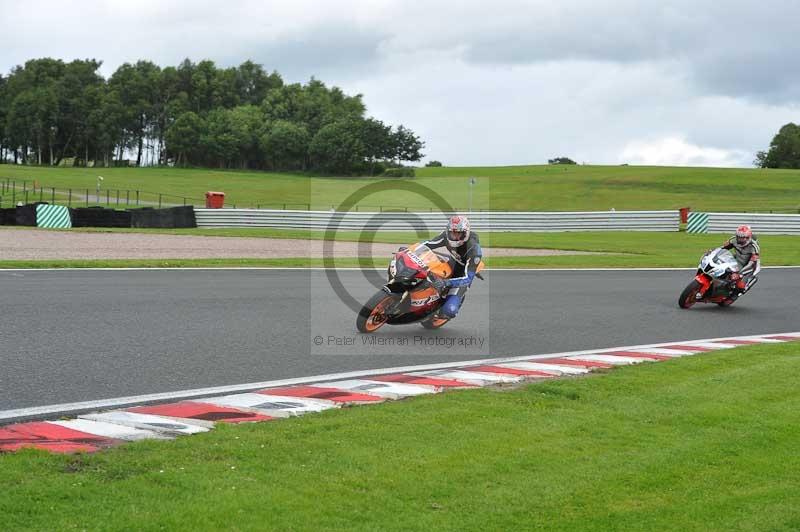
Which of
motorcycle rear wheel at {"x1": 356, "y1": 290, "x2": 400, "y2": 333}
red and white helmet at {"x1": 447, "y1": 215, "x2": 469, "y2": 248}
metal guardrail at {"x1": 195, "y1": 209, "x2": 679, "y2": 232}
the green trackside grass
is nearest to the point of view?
the green trackside grass

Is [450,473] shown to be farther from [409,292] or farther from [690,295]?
[690,295]

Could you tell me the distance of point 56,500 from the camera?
4.69 metres

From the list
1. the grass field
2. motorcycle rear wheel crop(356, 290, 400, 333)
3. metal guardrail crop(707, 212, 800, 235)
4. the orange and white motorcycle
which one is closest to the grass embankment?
metal guardrail crop(707, 212, 800, 235)

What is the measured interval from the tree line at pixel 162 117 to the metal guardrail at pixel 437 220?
2277 inches

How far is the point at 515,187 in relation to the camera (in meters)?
91.8

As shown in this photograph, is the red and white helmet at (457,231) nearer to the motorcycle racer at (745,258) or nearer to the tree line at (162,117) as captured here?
the motorcycle racer at (745,258)

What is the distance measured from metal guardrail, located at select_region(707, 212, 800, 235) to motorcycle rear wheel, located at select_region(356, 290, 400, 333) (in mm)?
34364

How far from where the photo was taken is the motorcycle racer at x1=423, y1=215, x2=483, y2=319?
38.8ft

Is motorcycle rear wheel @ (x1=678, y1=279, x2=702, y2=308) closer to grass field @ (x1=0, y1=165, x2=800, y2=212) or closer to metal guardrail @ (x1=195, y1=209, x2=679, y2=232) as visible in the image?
metal guardrail @ (x1=195, y1=209, x2=679, y2=232)

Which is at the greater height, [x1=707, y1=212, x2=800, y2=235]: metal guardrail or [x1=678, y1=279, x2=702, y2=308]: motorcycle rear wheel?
[x1=707, y1=212, x2=800, y2=235]: metal guardrail

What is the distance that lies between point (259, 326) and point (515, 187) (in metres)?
81.2

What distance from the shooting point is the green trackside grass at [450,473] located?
185 inches

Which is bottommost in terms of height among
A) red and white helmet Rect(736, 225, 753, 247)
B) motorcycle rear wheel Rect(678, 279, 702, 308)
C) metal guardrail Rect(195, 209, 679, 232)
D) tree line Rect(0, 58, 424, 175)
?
motorcycle rear wheel Rect(678, 279, 702, 308)

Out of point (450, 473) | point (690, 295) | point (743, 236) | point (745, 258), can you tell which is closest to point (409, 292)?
point (450, 473)
